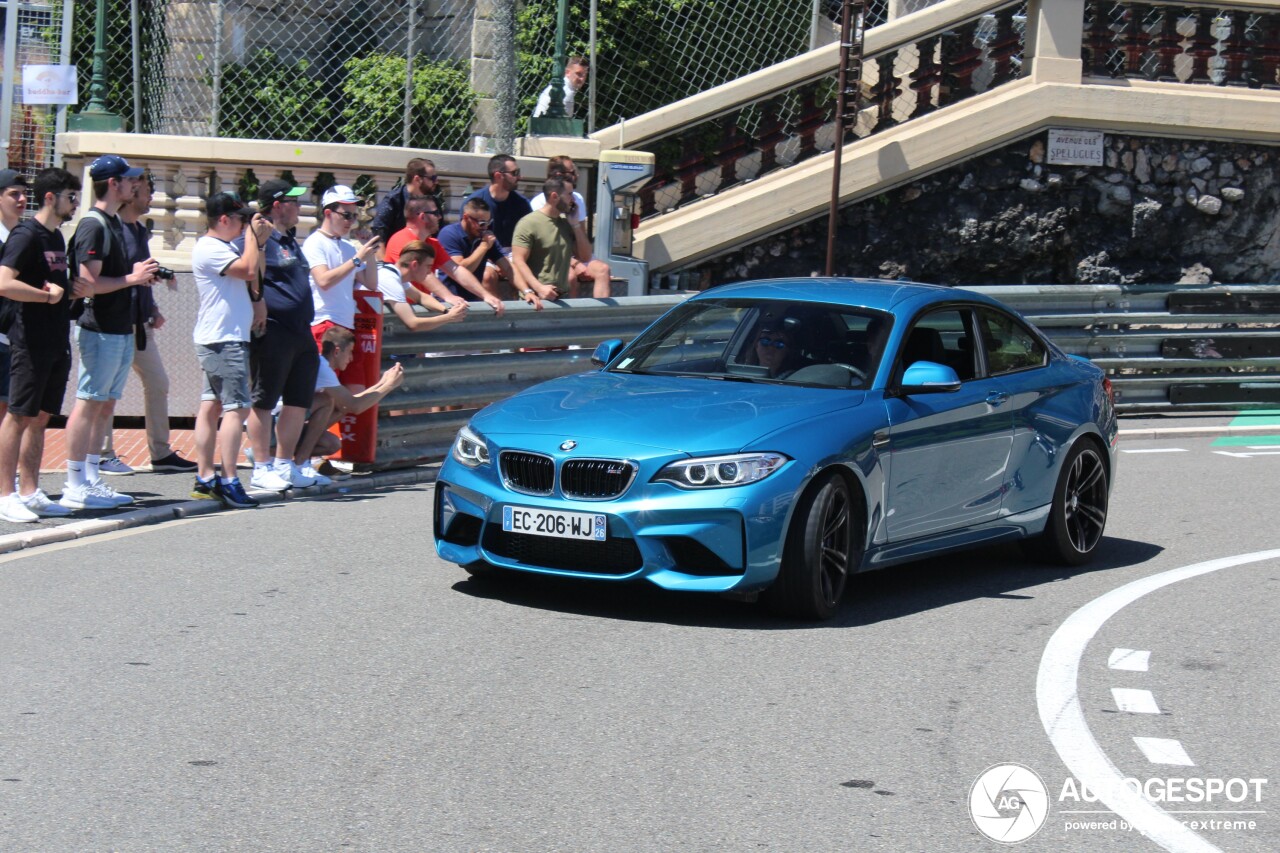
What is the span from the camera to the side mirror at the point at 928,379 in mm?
8406

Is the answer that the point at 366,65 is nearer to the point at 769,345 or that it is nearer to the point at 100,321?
the point at 100,321

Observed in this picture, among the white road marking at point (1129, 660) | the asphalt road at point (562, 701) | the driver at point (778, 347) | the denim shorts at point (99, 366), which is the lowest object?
the asphalt road at point (562, 701)

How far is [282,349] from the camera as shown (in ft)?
35.6

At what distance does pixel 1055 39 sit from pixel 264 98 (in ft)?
26.7

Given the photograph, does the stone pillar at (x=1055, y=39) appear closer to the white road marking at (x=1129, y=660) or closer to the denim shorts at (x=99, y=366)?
the denim shorts at (x=99, y=366)

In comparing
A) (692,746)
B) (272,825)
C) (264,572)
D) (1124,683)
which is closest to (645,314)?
(264,572)

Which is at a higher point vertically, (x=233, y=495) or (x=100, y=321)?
(x=100, y=321)

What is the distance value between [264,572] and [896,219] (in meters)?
11.6

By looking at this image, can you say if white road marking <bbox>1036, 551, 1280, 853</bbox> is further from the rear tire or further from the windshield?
the windshield

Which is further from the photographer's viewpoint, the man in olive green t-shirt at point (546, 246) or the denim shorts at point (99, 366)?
the man in olive green t-shirt at point (546, 246)

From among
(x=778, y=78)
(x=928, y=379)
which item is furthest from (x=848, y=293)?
(x=778, y=78)

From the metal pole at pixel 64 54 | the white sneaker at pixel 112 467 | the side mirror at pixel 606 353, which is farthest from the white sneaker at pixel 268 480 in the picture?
the metal pole at pixel 64 54

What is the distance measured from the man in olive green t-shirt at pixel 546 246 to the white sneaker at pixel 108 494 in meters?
3.82

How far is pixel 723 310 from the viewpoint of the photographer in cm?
927
